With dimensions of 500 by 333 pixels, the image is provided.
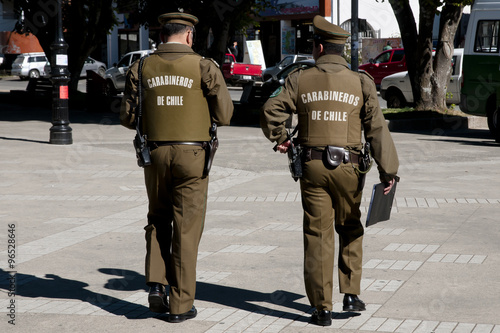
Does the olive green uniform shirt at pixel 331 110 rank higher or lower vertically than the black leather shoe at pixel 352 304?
higher

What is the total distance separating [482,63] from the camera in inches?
659

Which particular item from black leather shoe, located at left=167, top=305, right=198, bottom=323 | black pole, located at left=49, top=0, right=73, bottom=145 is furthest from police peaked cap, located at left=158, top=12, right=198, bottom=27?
black pole, located at left=49, top=0, right=73, bottom=145

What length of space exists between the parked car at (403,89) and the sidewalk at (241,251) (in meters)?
9.50

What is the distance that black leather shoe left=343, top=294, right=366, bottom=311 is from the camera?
4.92 meters

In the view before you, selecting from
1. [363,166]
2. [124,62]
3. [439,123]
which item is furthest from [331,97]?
[124,62]

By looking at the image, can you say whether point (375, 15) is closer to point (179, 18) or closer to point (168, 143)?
point (179, 18)

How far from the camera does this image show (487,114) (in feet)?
54.0

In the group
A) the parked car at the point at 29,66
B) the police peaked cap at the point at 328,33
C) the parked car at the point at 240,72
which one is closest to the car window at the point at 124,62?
the parked car at the point at 240,72

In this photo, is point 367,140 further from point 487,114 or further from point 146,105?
point 487,114

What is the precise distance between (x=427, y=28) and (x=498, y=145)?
462 centimetres

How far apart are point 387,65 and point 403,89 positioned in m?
10.4

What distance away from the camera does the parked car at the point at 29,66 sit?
44938 mm

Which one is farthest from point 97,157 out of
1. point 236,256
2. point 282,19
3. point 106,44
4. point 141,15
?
point 106,44

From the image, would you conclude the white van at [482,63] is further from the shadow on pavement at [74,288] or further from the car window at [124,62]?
the car window at [124,62]
